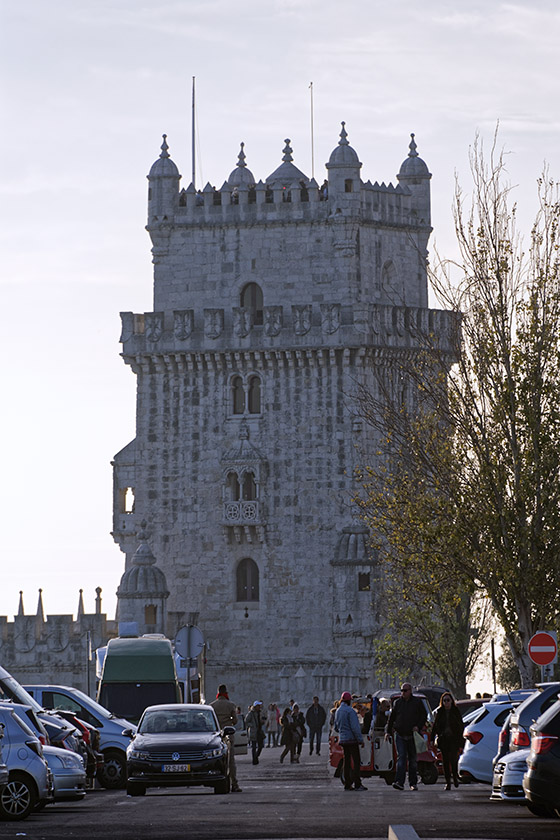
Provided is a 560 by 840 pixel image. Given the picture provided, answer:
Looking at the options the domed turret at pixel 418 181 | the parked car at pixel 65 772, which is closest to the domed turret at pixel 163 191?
the domed turret at pixel 418 181

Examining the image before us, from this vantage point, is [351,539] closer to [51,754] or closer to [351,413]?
[351,413]

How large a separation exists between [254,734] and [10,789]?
22127 millimetres

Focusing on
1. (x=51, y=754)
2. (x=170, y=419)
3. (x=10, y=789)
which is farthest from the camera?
(x=170, y=419)

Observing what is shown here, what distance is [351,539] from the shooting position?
63.6m

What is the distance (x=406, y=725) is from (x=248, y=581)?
36.2 metres

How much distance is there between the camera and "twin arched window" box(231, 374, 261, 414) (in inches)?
2633

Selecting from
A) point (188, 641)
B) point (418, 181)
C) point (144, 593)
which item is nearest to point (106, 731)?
point (188, 641)

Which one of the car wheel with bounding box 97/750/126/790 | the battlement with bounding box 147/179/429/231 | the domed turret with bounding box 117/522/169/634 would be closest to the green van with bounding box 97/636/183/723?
the car wheel with bounding box 97/750/126/790

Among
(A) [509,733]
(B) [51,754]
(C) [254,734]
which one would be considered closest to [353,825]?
(A) [509,733]

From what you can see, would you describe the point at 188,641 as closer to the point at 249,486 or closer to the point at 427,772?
the point at 427,772

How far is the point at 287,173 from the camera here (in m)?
70.2

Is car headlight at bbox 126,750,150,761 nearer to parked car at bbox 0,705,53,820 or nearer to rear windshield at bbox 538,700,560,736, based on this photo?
parked car at bbox 0,705,53,820

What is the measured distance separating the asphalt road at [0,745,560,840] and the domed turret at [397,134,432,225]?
131 ft

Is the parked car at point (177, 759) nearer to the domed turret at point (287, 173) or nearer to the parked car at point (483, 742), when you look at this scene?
the parked car at point (483, 742)
